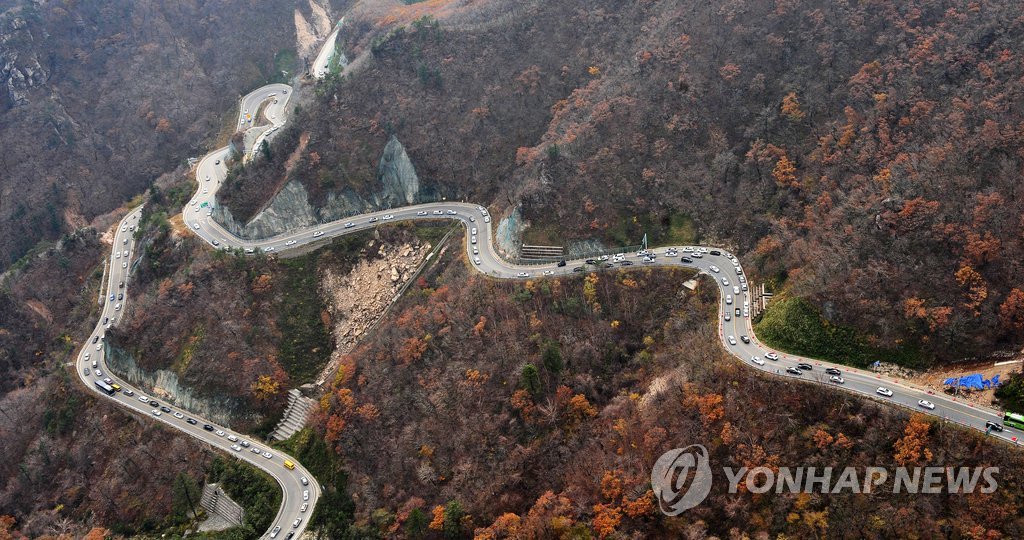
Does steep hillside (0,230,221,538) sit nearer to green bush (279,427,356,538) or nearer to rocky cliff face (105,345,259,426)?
rocky cliff face (105,345,259,426)

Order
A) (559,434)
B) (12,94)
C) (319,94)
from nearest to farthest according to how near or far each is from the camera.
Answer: (559,434) < (319,94) < (12,94)

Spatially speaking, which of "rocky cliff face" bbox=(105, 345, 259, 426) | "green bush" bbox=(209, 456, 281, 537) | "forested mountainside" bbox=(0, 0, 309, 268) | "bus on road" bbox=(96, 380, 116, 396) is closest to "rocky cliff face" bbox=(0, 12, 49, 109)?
"forested mountainside" bbox=(0, 0, 309, 268)

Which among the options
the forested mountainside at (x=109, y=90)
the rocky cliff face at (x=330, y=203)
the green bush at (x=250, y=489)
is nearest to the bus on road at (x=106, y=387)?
the green bush at (x=250, y=489)

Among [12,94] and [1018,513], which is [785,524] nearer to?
[1018,513]

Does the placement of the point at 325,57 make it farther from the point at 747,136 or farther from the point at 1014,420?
the point at 1014,420

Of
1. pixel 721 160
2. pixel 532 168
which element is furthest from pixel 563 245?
pixel 721 160

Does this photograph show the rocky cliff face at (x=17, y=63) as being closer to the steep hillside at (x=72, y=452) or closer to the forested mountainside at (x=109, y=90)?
the forested mountainside at (x=109, y=90)
